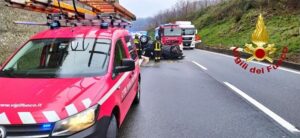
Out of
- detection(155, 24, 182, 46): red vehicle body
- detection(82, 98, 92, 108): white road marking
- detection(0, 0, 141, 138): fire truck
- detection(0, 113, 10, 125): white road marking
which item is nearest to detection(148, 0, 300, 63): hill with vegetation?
detection(155, 24, 182, 46): red vehicle body

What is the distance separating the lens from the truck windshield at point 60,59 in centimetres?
559

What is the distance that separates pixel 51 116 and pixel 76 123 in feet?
0.90

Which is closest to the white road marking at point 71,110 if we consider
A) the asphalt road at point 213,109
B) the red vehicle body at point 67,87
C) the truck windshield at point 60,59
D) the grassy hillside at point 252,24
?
the red vehicle body at point 67,87

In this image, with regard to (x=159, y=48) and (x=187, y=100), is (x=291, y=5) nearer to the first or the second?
(x=159, y=48)

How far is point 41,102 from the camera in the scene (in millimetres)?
4379

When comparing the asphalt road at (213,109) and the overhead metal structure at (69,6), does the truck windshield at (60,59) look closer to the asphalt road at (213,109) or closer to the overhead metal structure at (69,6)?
the asphalt road at (213,109)

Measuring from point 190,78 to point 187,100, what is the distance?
463 cm

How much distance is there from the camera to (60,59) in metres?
5.94

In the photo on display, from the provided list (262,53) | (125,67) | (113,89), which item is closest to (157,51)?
(262,53)

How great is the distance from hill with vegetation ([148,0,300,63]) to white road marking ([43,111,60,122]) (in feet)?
51.6

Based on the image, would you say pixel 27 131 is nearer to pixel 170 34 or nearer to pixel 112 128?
pixel 112 128

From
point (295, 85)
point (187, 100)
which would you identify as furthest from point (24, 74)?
point (295, 85)

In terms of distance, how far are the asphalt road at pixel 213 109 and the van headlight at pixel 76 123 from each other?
6.30 feet

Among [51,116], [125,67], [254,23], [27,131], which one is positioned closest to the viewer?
[27,131]
